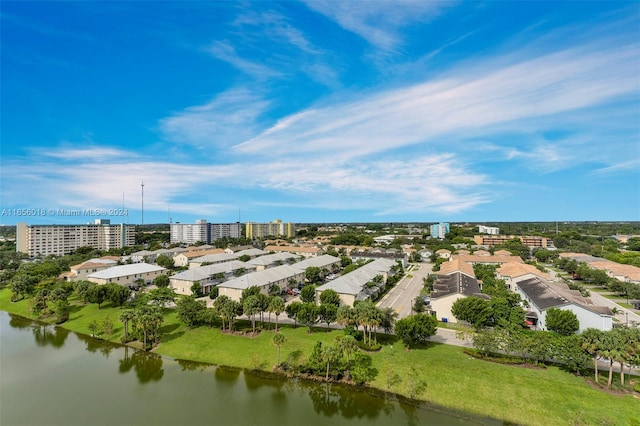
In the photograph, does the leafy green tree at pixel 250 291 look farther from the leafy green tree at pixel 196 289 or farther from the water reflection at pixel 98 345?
the water reflection at pixel 98 345

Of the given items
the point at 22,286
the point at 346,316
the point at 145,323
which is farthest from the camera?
the point at 22,286

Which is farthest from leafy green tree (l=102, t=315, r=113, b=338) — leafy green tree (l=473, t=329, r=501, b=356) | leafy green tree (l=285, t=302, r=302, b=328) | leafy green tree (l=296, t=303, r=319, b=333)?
leafy green tree (l=473, t=329, r=501, b=356)

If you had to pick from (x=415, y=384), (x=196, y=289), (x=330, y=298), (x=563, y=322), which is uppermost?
(x=330, y=298)

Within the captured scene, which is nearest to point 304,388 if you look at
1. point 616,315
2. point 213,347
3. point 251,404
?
point 251,404

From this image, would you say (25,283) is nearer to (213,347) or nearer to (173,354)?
(173,354)

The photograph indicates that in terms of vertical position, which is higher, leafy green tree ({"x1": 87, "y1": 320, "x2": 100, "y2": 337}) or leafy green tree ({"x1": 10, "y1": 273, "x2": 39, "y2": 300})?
leafy green tree ({"x1": 10, "y1": 273, "x2": 39, "y2": 300})

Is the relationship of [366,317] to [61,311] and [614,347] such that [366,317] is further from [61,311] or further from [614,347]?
[61,311]

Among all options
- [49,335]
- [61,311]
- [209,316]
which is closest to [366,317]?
[209,316]

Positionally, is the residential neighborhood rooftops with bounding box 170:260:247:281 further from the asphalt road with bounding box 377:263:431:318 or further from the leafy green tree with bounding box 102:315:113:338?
the asphalt road with bounding box 377:263:431:318
